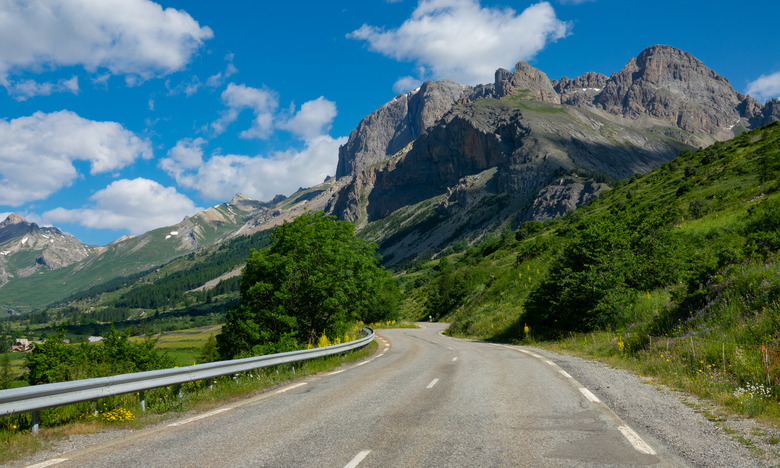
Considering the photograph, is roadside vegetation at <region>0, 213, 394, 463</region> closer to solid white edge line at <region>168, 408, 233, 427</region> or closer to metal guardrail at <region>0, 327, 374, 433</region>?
metal guardrail at <region>0, 327, 374, 433</region>

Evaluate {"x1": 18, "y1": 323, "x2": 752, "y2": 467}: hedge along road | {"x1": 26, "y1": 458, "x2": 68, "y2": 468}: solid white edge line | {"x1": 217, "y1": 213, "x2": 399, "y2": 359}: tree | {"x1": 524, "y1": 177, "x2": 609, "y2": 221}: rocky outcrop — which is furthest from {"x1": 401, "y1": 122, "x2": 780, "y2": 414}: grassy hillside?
{"x1": 524, "y1": 177, "x2": 609, "y2": 221}: rocky outcrop

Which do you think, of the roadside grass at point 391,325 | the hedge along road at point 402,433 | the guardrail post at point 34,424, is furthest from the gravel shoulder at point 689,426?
the roadside grass at point 391,325

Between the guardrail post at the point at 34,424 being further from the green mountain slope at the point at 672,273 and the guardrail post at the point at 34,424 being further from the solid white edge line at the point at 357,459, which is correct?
the green mountain slope at the point at 672,273

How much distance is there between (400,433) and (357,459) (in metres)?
1.34

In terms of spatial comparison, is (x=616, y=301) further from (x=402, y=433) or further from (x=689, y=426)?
(x=402, y=433)

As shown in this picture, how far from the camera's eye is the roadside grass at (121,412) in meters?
6.27

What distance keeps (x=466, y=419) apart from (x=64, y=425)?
672 centimetres

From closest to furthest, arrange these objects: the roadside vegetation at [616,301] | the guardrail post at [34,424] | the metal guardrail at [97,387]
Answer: the metal guardrail at [97,387] < the guardrail post at [34,424] < the roadside vegetation at [616,301]

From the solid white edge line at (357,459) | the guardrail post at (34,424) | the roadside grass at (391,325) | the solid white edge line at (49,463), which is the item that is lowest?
the roadside grass at (391,325)

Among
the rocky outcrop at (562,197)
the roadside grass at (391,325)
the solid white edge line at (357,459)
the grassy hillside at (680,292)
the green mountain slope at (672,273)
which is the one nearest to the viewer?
the solid white edge line at (357,459)

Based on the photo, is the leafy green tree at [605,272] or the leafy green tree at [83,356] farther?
the leafy green tree at [605,272]

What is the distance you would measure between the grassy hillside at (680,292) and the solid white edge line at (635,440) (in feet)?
8.37

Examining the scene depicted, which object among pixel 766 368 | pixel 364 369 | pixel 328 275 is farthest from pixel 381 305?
pixel 766 368

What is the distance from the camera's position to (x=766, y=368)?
823cm
